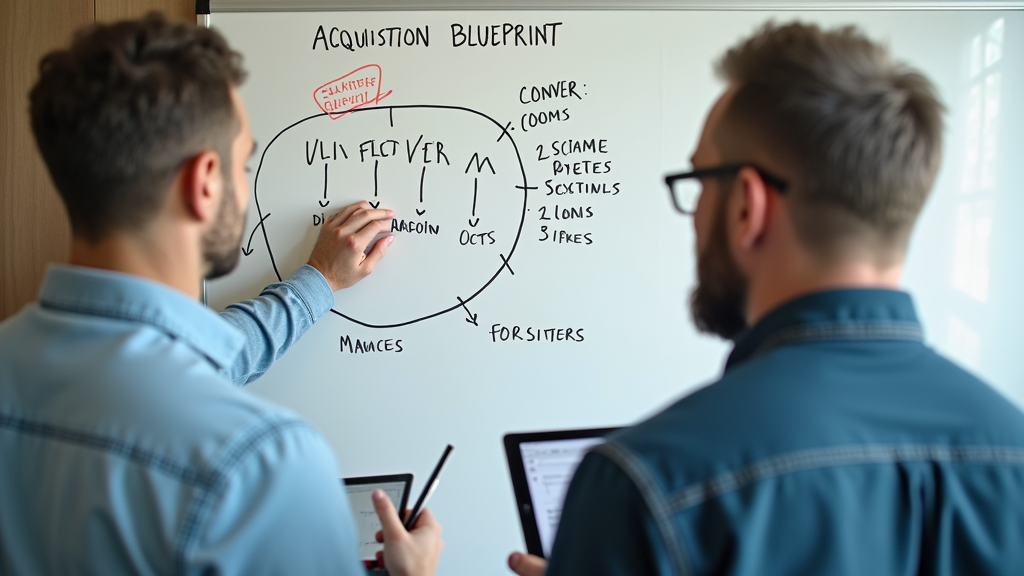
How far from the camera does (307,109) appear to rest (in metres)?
1.59

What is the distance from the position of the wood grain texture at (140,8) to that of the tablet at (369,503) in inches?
44.0

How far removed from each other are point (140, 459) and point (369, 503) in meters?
0.73

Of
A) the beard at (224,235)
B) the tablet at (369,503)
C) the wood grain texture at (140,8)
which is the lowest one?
the tablet at (369,503)

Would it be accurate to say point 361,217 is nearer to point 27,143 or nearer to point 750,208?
point 27,143

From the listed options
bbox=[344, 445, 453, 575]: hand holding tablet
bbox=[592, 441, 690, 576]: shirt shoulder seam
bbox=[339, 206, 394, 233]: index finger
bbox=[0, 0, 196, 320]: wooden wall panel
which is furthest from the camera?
bbox=[0, 0, 196, 320]: wooden wall panel

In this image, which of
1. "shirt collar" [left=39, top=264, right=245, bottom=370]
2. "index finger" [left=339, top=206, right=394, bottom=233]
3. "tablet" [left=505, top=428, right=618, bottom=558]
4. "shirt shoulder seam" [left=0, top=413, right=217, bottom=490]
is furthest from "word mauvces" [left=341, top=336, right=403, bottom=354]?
"shirt shoulder seam" [left=0, top=413, right=217, bottom=490]

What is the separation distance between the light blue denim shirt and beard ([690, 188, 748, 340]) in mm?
492

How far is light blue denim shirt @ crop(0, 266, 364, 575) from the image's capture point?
739 millimetres

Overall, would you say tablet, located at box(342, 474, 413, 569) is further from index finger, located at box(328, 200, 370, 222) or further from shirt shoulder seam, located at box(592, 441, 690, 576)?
shirt shoulder seam, located at box(592, 441, 690, 576)

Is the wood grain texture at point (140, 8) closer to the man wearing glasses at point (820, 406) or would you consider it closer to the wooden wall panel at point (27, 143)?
the wooden wall panel at point (27, 143)

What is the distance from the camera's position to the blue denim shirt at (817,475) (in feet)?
2.26

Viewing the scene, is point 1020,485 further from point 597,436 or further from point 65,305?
point 65,305

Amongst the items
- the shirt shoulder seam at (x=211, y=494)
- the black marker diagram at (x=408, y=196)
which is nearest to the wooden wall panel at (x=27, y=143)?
the black marker diagram at (x=408, y=196)

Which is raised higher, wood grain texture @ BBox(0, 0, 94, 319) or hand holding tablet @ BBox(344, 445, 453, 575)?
wood grain texture @ BBox(0, 0, 94, 319)
